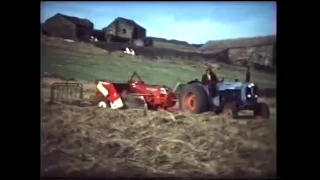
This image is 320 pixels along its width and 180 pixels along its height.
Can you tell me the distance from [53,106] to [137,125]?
0.67 m

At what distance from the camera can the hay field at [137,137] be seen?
22.1 ft

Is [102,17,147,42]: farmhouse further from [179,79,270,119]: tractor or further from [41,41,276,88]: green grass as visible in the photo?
[179,79,270,119]: tractor

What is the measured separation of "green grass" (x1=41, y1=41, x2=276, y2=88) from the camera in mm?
6742

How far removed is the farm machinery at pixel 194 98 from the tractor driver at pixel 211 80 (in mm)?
19

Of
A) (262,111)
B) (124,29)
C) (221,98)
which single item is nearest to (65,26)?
(124,29)

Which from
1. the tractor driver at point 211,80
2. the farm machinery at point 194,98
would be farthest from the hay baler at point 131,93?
the tractor driver at point 211,80

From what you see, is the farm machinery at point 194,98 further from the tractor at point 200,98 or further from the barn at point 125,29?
→ the barn at point 125,29

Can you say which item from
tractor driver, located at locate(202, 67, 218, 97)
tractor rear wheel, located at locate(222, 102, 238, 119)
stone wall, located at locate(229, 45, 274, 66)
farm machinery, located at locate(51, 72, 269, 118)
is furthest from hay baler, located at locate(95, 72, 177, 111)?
stone wall, located at locate(229, 45, 274, 66)

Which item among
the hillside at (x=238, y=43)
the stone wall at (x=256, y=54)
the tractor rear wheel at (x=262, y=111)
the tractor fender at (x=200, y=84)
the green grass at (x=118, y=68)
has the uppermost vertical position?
the hillside at (x=238, y=43)

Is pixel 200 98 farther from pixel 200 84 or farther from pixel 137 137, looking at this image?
pixel 137 137

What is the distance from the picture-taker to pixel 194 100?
22.4 ft

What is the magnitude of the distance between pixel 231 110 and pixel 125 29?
1.04 metres

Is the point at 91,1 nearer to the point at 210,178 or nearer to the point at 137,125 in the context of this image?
the point at 137,125
